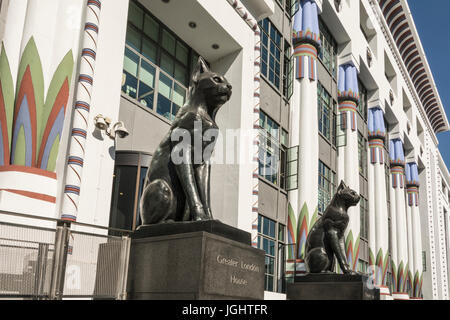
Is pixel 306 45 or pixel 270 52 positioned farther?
pixel 306 45

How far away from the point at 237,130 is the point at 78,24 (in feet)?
23.2

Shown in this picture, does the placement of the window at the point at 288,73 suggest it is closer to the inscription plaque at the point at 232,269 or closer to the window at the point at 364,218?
the window at the point at 364,218

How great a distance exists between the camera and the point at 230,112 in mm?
16453

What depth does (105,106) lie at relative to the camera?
35.1 ft

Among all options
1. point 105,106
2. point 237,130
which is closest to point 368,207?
point 237,130

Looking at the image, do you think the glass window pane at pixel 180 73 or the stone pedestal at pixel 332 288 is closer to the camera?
the stone pedestal at pixel 332 288

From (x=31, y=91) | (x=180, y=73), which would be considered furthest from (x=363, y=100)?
(x=31, y=91)

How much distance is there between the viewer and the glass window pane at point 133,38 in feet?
46.6

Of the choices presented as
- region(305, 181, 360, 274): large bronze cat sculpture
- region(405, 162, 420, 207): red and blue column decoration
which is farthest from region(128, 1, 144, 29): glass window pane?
region(405, 162, 420, 207): red and blue column decoration

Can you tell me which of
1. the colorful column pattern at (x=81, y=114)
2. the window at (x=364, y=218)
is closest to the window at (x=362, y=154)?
the window at (x=364, y=218)

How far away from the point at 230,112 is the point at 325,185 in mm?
10419

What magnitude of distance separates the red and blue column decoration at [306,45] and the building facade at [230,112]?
0.22 feet

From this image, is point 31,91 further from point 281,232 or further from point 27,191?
point 281,232
